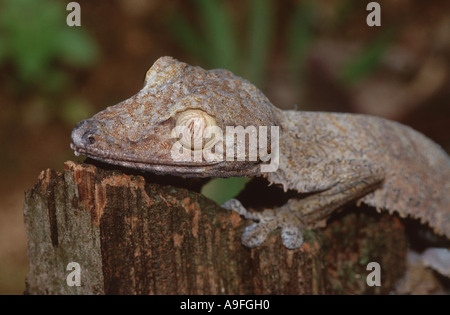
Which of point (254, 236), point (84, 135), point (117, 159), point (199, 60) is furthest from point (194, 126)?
point (199, 60)

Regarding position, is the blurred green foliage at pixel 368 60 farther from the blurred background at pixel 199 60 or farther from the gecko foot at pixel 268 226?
the gecko foot at pixel 268 226

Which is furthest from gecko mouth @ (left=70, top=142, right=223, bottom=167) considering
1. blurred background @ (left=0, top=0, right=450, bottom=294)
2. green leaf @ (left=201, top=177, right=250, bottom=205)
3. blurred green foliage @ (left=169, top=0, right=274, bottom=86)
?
blurred green foliage @ (left=169, top=0, right=274, bottom=86)

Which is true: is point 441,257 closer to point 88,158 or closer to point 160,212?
point 160,212

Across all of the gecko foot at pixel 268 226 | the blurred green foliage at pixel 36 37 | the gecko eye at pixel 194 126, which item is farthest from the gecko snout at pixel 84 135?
the blurred green foliage at pixel 36 37

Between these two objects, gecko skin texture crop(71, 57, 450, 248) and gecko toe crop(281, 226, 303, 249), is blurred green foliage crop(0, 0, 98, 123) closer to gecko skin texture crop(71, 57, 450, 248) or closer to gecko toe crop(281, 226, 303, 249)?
gecko skin texture crop(71, 57, 450, 248)

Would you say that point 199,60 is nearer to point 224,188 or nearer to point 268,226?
point 224,188

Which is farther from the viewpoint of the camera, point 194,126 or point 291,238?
point 291,238
